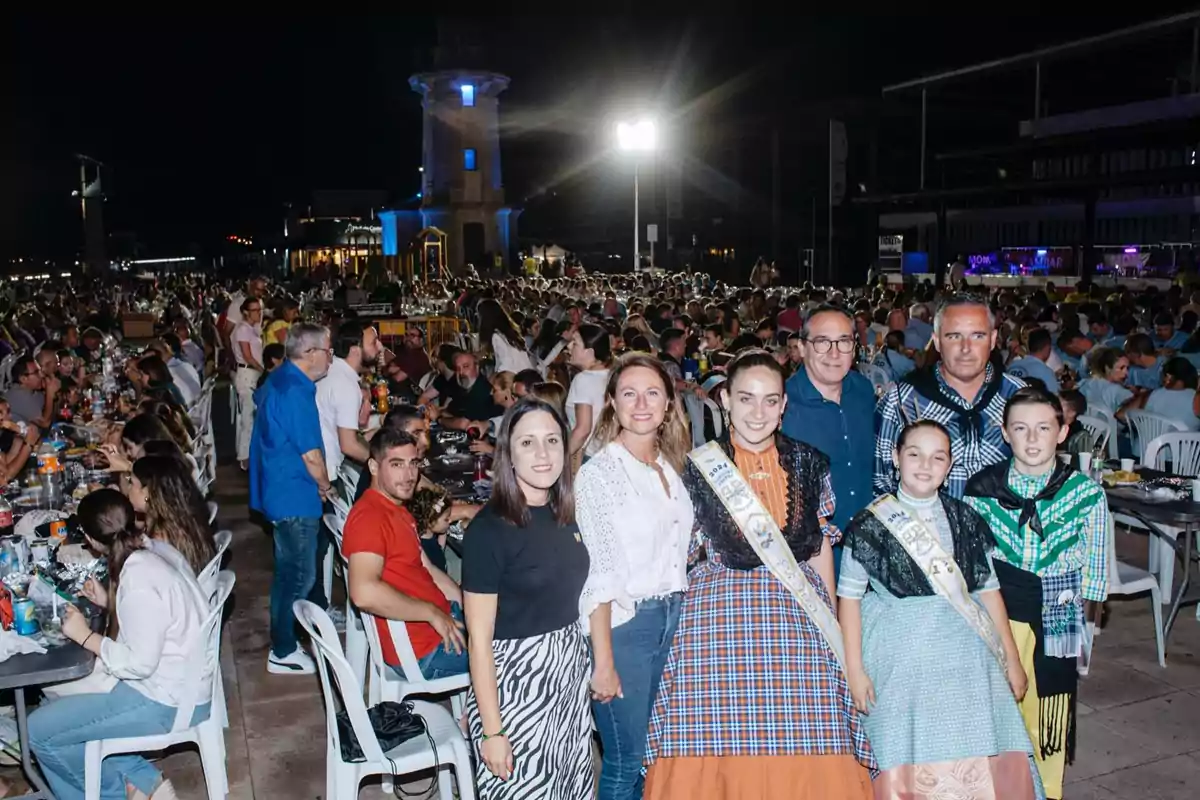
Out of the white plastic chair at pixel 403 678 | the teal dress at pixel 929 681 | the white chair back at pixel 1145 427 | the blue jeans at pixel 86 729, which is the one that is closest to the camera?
the teal dress at pixel 929 681

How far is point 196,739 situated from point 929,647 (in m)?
2.68

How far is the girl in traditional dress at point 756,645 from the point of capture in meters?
3.00

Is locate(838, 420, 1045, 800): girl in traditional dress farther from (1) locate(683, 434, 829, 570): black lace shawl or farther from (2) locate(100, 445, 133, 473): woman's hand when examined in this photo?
(2) locate(100, 445, 133, 473): woman's hand

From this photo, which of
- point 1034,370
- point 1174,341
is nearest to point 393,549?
point 1034,370

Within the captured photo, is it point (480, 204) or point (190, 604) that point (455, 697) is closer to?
point (190, 604)

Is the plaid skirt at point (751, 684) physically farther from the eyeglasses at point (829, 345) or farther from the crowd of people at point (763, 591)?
the eyeglasses at point (829, 345)

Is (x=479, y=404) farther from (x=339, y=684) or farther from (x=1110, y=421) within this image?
(x=339, y=684)

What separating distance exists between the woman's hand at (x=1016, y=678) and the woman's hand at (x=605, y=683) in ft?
4.25

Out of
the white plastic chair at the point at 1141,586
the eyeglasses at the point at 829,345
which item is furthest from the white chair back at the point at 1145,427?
the eyeglasses at the point at 829,345

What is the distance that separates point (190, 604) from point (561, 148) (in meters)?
60.5

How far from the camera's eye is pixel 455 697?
4.38 meters

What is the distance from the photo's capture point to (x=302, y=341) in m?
5.50

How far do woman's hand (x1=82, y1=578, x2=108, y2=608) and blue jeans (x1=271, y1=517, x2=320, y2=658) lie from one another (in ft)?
4.71

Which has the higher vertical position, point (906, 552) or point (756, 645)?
point (906, 552)
